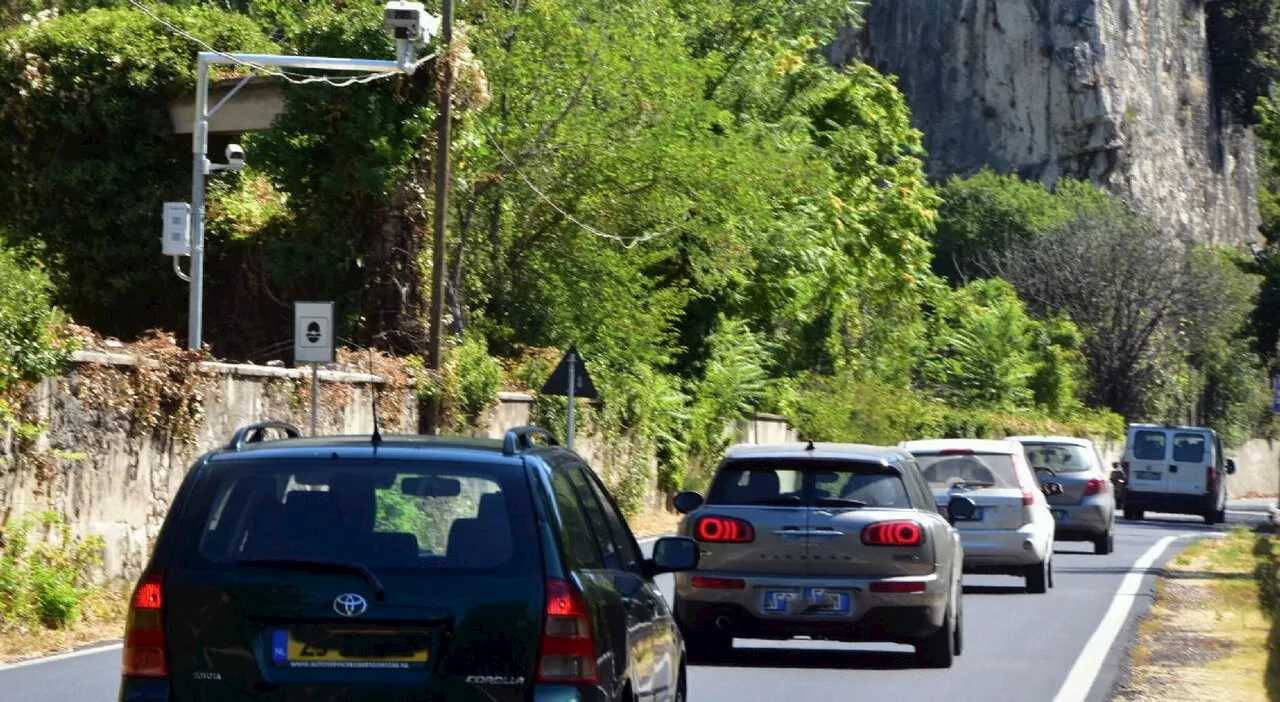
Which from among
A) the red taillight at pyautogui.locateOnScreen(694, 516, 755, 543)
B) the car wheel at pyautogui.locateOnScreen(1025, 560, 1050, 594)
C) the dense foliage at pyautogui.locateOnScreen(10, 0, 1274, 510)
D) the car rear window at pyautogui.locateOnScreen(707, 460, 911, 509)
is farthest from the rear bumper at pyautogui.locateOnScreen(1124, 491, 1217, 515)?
the red taillight at pyautogui.locateOnScreen(694, 516, 755, 543)

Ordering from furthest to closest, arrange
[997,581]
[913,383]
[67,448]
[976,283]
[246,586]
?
[976,283] → [913,383] → [997,581] → [67,448] → [246,586]

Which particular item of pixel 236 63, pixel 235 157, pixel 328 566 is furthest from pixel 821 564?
pixel 235 157

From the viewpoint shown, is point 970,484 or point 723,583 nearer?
point 723,583

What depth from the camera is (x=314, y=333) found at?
20.5 metres

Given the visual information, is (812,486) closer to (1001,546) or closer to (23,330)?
(1001,546)

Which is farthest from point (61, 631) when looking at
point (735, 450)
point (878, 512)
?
point (878, 512)

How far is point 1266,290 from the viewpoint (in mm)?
49719

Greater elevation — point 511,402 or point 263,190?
point 263,190

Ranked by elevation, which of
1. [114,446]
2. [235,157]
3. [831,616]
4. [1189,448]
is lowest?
[1189,448]

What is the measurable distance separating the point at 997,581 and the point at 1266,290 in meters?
30.2

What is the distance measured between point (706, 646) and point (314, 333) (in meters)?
7.97

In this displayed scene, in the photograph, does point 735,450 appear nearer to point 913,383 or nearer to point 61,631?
point 61,631

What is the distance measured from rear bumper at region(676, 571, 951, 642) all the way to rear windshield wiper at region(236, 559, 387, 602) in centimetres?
728

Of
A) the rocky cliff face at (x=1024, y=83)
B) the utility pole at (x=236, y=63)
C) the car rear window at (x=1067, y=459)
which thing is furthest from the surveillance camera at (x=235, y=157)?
the rocky cliff face at (x=1024, y=83)
